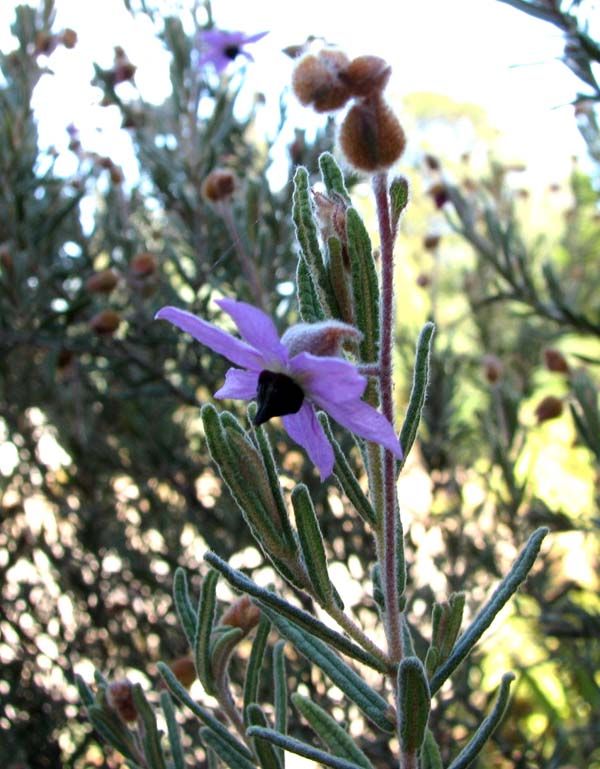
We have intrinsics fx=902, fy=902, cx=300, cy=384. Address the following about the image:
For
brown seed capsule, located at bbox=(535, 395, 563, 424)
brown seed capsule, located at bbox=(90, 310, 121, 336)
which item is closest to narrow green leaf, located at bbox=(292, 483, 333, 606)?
brown seed capsule, located at bbox=(90, 310, 121, 336)

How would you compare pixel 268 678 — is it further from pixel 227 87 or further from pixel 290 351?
pixel 227 87

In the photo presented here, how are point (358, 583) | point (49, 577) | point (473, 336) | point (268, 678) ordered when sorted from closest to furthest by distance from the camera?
1. point (268, 678)
2. point (358, 583)
3. point (49, 577)
4. point (473, 336)

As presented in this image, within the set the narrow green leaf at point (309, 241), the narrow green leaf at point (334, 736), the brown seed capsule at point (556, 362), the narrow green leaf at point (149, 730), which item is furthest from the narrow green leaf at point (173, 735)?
the brown seed capsule at point (556, 362)

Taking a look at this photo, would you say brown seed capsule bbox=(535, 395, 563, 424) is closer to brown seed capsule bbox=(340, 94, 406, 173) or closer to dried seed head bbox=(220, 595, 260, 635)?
dried seed head bbox=(220, 595, 260, 635)

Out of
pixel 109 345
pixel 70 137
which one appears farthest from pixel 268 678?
pixel 70 137

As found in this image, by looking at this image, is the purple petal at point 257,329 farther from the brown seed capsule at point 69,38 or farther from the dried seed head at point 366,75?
the brown seed capsule at point 69,38

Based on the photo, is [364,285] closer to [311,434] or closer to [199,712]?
[311,434]

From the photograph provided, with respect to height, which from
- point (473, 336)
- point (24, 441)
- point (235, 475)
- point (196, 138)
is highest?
point (196, 138)

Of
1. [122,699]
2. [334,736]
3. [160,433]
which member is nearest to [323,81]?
[334,736]
